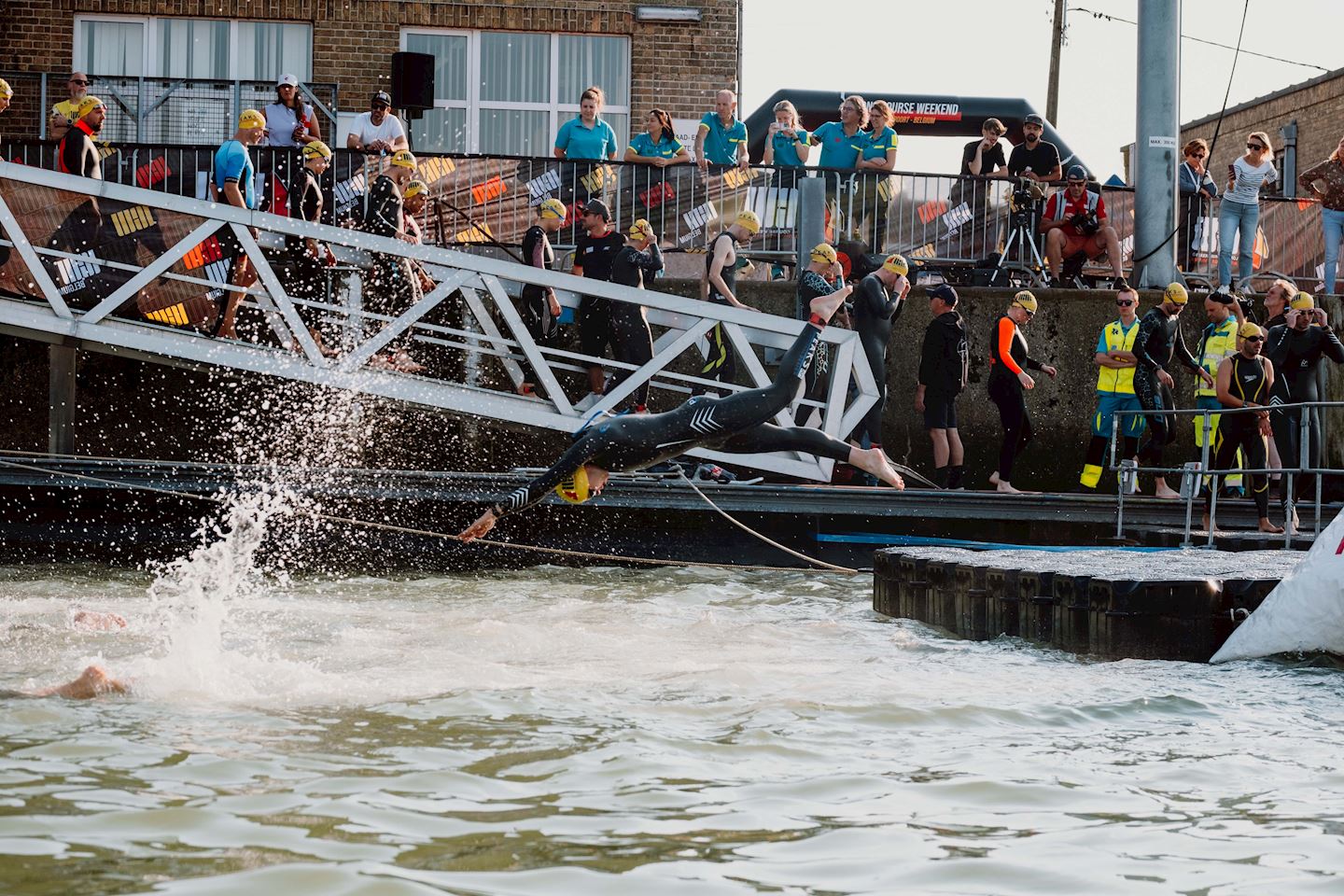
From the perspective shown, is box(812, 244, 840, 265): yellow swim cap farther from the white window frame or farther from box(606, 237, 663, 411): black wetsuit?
the white window frame

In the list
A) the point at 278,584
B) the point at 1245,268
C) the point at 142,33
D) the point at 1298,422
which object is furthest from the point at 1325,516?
the point at 142,33

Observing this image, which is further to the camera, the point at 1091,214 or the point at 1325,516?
the point at 1091,214

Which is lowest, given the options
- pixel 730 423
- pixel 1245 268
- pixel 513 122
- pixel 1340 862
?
pixel 1340 862

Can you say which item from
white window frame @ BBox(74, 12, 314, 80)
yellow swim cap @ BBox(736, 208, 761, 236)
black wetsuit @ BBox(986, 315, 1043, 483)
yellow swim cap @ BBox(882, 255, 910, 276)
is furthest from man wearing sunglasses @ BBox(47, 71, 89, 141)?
black wetsuit @ BBox(986, 315, 1043, 483)

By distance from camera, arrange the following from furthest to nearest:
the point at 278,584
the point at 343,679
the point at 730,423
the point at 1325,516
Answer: the point at 1325,516
the point at 278,584
the point at 730,423
the point at 343,679

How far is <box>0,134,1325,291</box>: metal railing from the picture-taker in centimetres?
1599

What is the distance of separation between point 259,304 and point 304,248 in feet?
2.10

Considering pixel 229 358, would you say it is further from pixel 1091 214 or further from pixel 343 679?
pixel 1091 214

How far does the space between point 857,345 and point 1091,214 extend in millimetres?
4511

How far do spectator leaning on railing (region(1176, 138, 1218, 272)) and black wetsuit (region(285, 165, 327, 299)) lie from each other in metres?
9.28

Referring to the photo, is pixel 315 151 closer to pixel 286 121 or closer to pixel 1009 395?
pixel 286 121

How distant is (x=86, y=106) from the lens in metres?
16.1

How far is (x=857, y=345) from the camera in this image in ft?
47.1

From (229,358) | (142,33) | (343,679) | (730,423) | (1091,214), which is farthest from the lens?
(142,33)
